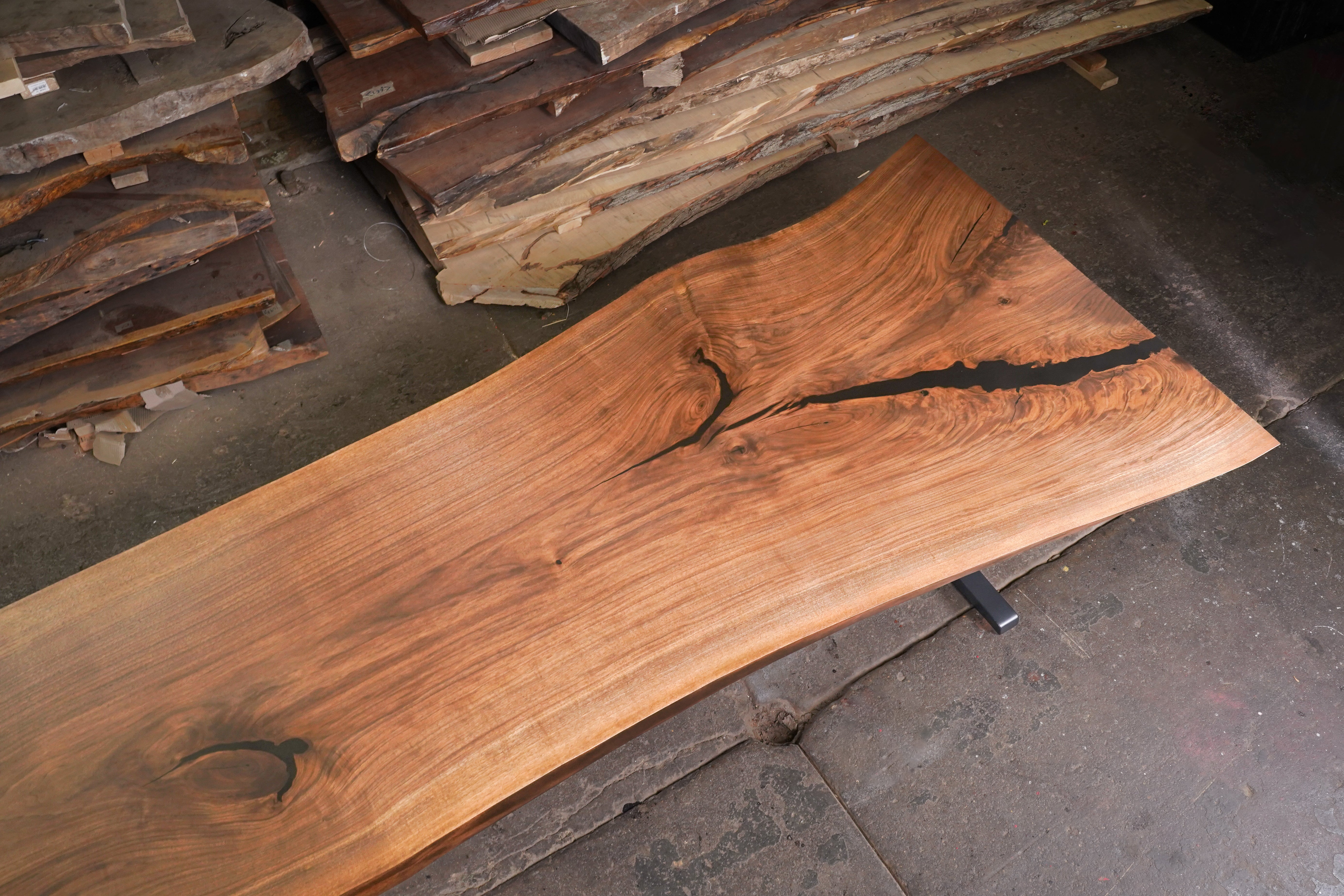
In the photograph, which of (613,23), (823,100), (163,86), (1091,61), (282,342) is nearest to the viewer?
(163,86)

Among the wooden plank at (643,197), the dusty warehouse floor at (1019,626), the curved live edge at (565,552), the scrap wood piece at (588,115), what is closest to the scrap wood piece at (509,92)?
the scrap wood piece at (588,115)

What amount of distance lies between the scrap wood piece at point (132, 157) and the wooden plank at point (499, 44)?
60 centimetres

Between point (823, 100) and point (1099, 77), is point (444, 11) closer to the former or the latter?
point (823, 100)

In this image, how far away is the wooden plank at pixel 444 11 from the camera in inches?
92.8

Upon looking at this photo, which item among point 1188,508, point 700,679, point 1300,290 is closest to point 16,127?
point 700,679

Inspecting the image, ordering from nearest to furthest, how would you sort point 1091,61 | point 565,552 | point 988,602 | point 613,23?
1. point 565,552
2. point 988,602
3. point 613,23
4. point 1091,61

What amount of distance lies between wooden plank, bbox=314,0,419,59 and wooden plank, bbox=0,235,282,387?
590 mm

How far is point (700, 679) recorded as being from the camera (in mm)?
1454

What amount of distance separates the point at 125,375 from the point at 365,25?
1100 millimetres

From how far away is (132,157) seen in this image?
206 centimetres

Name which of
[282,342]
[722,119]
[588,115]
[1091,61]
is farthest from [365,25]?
[1091,61]

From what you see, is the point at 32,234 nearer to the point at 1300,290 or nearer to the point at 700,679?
the point at 700,679

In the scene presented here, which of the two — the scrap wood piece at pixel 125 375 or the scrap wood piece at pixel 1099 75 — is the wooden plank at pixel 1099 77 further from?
the scrap wood piece at pixel 125 375

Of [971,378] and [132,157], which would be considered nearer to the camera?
[971,378]
